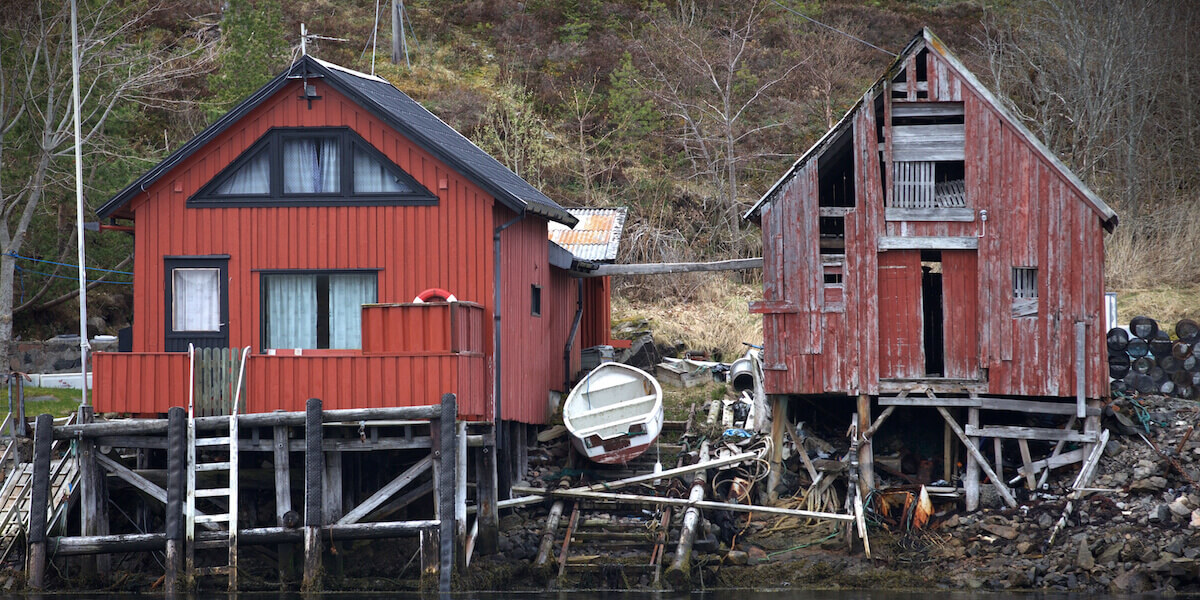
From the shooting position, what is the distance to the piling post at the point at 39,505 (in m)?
18.1

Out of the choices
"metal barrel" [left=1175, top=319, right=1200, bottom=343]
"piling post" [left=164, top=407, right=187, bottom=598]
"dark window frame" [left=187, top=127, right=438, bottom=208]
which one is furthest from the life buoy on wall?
"metal barrel" [left=1175, top=319, right=1200, bottom=343]

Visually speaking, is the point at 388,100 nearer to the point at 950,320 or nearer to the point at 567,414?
the point at 567,414

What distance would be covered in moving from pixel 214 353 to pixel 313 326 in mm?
1923

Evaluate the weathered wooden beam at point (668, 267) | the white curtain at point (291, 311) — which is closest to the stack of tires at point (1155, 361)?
the weathered wooden beam at point (668, 267)

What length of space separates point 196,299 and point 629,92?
25426 mm

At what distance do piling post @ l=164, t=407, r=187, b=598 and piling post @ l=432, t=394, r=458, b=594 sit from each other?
3.96m

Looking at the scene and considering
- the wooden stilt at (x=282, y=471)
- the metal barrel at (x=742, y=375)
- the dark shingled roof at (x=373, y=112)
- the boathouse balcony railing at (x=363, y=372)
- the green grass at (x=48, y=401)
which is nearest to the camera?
the wooden stilt at (x=282, y=471)

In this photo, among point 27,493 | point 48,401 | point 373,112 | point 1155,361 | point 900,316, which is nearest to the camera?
point 27,493

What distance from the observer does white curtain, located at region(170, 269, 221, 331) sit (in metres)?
20.5

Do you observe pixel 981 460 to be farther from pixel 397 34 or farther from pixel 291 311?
pixel 397 34

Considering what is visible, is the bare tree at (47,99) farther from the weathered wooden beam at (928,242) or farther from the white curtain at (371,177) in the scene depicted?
the weathered wooden beam at (928,242)

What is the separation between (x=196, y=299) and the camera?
67.6 ft

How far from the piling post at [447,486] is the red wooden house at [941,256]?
594 centimetres

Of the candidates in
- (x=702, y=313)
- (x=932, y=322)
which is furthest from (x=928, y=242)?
(x=702, y=313)
